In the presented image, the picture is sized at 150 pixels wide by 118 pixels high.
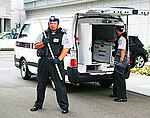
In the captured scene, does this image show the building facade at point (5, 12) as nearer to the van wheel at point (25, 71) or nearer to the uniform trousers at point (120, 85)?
the van wheel at point (25, 71)

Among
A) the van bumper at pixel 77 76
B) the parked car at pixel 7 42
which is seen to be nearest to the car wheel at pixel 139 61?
the van bumper at pixel 77 76

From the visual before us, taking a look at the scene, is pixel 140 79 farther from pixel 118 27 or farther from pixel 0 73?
pixel 0 73

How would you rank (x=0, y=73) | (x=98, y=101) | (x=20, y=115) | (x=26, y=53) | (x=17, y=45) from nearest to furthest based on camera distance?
1. (x=20, y=115)
2. (x=98, y=101)
3. (x=26, y=53)
4. (x=17, y=45)
5. (x=0, y=73)

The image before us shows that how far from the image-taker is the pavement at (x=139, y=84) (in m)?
9.71

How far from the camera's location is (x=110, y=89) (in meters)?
9.94

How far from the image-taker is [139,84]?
425 inches

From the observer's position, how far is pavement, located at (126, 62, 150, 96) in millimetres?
9711

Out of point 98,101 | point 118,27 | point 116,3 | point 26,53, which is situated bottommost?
point 98,101

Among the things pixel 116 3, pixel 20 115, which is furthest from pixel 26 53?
pixel 116 3

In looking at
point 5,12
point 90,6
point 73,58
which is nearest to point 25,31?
point 73,58

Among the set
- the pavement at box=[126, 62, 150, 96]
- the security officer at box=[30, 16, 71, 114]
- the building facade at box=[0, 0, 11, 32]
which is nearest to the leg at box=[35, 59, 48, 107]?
the security officer at box=[30, 16, 71, 114]

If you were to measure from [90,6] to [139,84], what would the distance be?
45.1 ft

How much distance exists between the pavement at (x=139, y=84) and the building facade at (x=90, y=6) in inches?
283

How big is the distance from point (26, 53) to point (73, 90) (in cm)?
227
